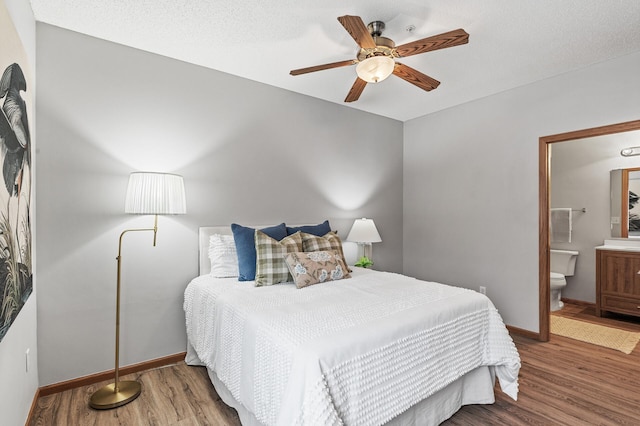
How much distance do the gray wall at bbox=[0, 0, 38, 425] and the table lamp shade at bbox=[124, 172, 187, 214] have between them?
64cm

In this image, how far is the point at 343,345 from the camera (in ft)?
4.76

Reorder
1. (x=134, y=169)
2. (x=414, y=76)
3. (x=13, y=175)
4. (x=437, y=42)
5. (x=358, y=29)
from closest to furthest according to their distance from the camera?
1. (x=13, y=175)
2. (x=358, y=29)
3. (x=437, y=42)
4. (x=414, y=76)
5. (x=134, y=169)

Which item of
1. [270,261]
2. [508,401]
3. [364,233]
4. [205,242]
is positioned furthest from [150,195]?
[508,401]

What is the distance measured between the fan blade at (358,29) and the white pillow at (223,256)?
188cm

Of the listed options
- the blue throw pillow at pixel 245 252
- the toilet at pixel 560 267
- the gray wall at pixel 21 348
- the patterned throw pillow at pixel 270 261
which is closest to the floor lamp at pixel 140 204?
the gray wall at pixel 21 348

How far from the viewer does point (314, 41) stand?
2.54 metres

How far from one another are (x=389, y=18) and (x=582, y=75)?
213 centimetres

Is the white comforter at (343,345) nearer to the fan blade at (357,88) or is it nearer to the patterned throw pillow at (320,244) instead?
the patterned throw pillow at (320,244)

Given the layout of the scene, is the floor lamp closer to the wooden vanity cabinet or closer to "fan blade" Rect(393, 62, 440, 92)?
"fan blade" Rect(393, 62, 440, 92)

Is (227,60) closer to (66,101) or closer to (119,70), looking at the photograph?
(119,70)

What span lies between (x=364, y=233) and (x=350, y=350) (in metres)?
2.35

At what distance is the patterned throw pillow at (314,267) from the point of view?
248cm

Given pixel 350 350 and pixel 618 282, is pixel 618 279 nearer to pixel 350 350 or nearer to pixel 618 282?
pixel 618 282

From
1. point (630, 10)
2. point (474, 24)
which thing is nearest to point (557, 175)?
point (630, 10)
